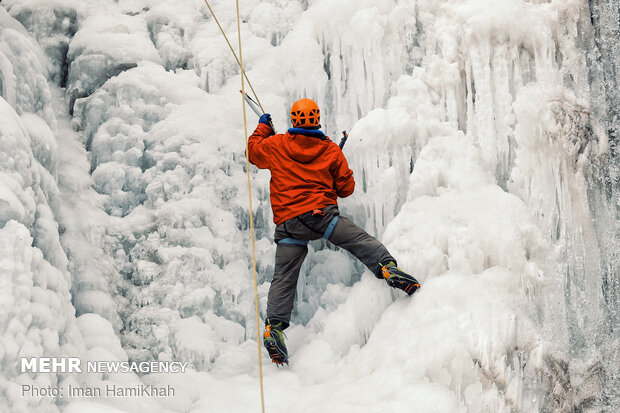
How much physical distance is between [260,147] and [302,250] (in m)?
0.75

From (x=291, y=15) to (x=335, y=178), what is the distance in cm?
183

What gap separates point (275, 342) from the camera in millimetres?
3658

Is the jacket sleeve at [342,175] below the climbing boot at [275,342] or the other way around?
the other way around

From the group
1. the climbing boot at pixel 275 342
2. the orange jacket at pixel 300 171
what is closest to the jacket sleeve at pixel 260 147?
the orange jacket at pixel 300 171

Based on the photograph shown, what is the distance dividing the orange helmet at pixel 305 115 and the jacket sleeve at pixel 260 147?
0.24 metres

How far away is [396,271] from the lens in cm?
360

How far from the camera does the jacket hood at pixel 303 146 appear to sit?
3.87m

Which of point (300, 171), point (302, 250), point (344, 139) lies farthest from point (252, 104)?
point (302, 250)

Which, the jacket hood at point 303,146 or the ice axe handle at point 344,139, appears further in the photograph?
the ice axe handle at point 344,139

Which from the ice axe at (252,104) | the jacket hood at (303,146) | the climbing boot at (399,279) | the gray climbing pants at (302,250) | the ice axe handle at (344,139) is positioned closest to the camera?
the climbing boot at (399,279)

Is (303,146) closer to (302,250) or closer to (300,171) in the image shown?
(300,171)

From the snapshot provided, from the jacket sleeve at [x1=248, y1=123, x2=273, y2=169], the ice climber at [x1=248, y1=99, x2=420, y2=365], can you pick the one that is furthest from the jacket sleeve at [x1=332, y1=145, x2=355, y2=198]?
the jacket sleeve at [x1=248, y1=123, x2=273, y2=169]

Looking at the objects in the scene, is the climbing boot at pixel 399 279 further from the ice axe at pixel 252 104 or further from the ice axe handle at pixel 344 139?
the ice axe at pixel 252 104

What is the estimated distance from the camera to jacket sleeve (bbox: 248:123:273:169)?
3957 millimetres
